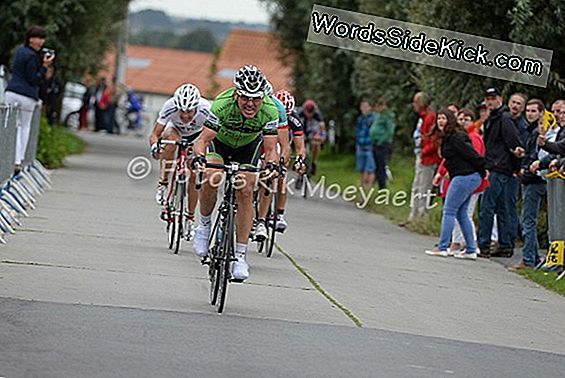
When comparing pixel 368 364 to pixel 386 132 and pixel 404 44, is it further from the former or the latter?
pixel 386 132

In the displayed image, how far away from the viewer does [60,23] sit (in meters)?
26.6

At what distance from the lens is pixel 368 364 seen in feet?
29.1

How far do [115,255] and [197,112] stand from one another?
1876mm

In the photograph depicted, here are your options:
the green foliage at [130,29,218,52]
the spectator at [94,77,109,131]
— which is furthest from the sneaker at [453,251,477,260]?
the green foliage at [130,29,218,52]

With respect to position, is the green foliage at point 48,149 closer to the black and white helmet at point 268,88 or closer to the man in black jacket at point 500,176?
the man in black jacket at point 500,176

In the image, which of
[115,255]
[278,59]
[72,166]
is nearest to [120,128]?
[278,59]

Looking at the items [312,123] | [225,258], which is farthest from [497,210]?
[312,123]

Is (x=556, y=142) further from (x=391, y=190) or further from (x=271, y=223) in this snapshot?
(x=391, y=190)

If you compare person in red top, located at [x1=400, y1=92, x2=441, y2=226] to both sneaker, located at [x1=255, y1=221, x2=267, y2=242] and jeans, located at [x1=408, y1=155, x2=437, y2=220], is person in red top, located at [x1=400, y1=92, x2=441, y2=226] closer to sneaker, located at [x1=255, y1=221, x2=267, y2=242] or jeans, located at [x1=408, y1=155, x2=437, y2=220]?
jeans, located at [x1=408, y1=155, x2=437, y2=220]

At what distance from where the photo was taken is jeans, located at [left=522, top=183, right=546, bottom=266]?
16.1 meters

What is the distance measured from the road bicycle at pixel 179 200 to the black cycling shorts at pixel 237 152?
8.46 ft

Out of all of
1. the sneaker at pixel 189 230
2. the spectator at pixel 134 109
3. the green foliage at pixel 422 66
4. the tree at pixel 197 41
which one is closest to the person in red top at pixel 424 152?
the green foliage at pixel 422 66

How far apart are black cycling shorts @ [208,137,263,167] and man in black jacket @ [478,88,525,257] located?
6035mm

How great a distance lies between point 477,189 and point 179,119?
4.35m
